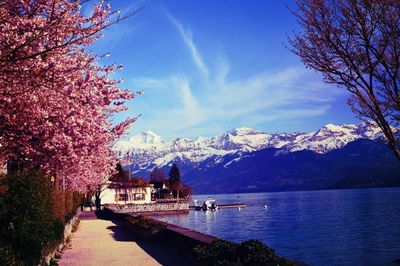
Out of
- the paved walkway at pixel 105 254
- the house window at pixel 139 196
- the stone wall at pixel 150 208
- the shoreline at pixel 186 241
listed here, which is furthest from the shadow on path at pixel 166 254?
the house window at pixel 139 196

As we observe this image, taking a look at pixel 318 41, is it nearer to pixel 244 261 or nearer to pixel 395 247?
pixel 244 261

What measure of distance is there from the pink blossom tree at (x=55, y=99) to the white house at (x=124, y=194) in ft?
293

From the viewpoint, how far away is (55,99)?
12.6 metres

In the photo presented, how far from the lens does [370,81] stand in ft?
51.6

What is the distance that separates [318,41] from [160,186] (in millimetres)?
145543

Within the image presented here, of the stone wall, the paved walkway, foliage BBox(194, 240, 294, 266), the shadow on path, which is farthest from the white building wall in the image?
foliage BBox(194, 240, 294, 266)

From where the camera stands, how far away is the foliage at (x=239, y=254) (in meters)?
12.2

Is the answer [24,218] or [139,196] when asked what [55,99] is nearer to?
[24,218]

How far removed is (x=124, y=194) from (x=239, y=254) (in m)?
100

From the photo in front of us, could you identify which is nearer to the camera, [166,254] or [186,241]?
[186,241]

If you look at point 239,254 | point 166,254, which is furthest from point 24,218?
point 166,254

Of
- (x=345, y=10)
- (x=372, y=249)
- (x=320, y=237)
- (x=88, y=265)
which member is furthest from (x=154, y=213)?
(x=345, y=10)

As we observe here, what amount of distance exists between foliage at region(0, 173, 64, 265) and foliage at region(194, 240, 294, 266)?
4.91m

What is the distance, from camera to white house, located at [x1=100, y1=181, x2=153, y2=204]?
109812mm
